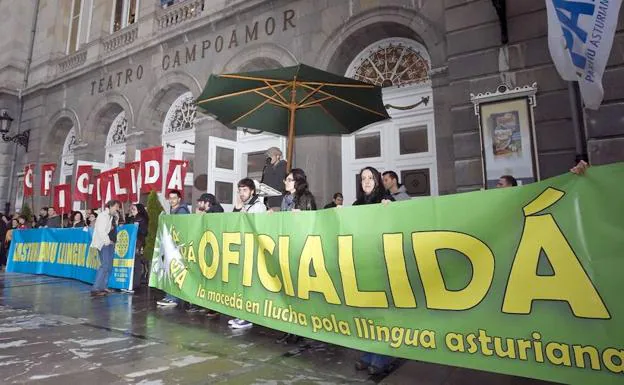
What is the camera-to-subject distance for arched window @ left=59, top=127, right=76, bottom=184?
15.7 m

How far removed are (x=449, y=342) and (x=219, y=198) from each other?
27.0ft

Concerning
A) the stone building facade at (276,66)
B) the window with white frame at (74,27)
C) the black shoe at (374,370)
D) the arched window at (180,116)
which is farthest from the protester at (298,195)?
the window with white frame at (74,27)

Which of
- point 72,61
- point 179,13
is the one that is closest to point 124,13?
point 72,61

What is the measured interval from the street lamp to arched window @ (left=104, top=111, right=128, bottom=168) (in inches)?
197

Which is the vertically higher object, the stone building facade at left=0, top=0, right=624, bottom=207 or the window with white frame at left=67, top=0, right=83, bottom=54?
the window with white frame at left=67, top=0, right=83, bottom=54

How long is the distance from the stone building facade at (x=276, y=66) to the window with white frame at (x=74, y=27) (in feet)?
0.20

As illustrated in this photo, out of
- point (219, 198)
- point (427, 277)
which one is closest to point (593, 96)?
point (427, 277)

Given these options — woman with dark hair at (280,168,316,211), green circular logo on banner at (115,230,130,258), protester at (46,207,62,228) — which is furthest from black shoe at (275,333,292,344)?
protester at (46,207,62,228)

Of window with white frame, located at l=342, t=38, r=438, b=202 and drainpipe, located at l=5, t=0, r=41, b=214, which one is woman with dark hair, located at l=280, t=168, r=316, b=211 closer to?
window with white frame, located at l=342, t=38, r=438, b=202

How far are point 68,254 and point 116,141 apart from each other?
6.14m

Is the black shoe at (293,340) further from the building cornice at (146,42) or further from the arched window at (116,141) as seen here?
the arched window at (116,141)

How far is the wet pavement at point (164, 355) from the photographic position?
2967 mm

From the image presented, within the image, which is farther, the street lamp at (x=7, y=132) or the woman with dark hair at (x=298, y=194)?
the street lamp at (x=7, y=132)

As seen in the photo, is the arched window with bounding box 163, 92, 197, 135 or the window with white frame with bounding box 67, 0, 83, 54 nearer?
the arched window with bounding box 163, 92, 197, 135
